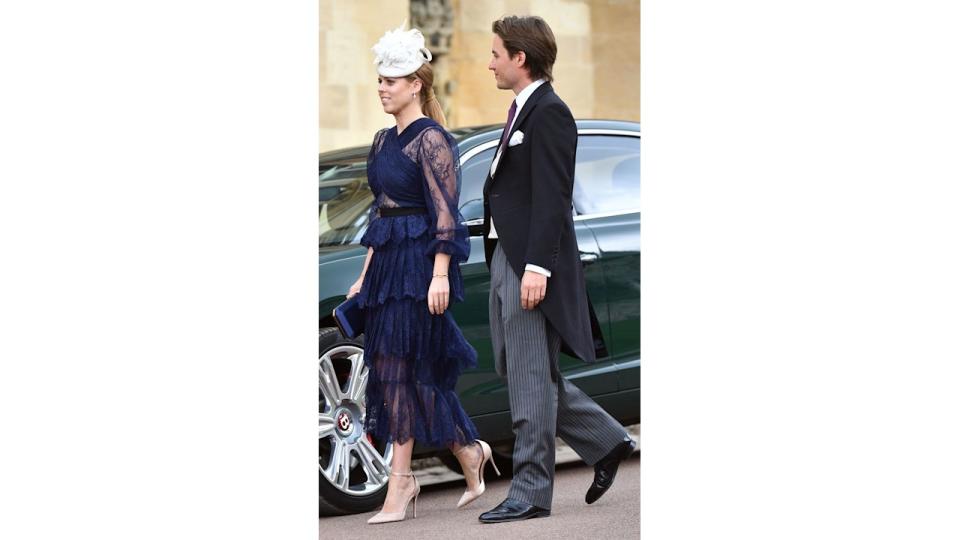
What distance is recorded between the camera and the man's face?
7246 mm

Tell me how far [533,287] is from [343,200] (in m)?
1.79

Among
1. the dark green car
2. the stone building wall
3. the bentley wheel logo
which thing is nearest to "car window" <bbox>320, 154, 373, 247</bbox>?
the dark green car

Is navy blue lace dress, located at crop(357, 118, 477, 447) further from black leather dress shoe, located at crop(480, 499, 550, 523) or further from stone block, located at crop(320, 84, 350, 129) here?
stone block, located at crop(320, 84, 350, 129)

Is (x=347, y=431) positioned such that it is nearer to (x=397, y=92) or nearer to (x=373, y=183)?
(x=373, y=183)

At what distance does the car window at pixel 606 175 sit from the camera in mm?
9016

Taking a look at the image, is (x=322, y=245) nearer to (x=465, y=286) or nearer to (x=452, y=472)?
(x=465, y=286)

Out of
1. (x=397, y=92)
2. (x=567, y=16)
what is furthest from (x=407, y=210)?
(x=567, y=16)

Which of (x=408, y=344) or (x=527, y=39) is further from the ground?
(x=527, y=39)

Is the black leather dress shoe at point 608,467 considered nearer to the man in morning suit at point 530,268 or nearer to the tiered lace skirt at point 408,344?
the man in morning suit at point 530,268

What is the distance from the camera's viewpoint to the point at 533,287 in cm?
710

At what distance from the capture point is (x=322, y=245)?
815 cm
